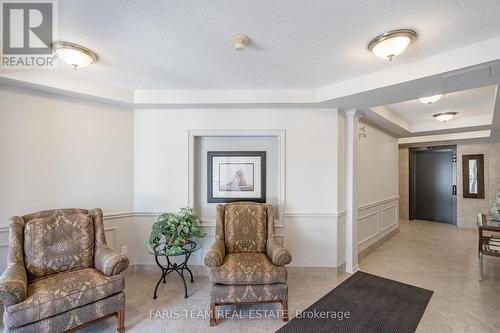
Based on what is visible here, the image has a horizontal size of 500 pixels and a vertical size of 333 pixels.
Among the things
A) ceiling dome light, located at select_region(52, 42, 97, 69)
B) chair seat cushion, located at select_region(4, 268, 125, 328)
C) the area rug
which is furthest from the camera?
the area rug

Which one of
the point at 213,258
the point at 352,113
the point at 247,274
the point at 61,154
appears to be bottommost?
the point at 247,274

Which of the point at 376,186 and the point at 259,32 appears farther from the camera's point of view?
the point at 376,186

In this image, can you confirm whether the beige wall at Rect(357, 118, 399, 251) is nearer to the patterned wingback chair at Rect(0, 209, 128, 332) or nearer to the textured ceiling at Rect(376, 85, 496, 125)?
the textured ceiling at Rect(376, 85, 496, 125)

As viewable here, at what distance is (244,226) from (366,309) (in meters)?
1.54

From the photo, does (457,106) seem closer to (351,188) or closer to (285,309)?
(351,188)

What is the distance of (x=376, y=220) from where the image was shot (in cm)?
435

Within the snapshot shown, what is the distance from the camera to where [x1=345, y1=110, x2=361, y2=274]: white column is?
3289 millimetres

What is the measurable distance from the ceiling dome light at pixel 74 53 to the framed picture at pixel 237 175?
1.70 metres

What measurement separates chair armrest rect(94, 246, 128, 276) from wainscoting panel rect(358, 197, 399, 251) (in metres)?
3.36

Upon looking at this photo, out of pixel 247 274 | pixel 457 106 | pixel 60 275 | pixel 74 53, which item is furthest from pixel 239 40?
pixel 457 106

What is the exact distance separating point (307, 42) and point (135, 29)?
137 cm

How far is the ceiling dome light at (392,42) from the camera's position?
1.73m

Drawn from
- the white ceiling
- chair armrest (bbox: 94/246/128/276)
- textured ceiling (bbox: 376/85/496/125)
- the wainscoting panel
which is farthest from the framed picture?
textured ceiling (bbox: 376/85/496/125)

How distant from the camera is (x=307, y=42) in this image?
1.91 metres
